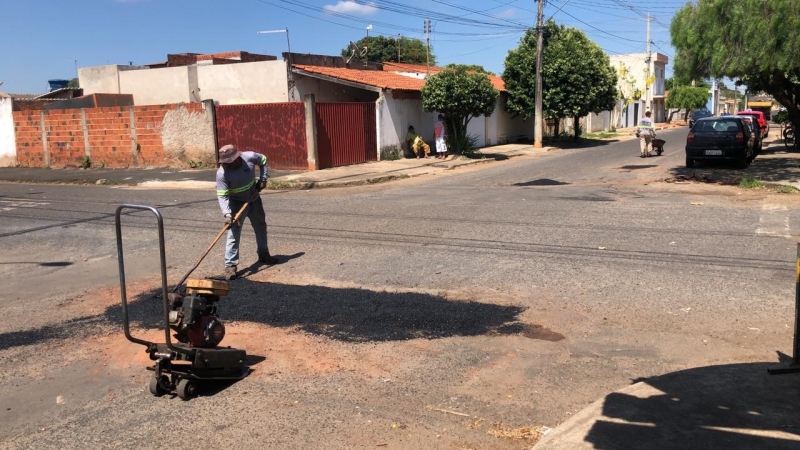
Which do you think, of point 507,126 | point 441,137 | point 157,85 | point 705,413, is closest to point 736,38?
point 441,137

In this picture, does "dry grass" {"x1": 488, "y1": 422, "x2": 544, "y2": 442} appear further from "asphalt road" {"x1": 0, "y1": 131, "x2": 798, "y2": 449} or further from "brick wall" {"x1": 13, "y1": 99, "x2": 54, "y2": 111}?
"brick wall" {"x1": 13, "y1": 99, "x2": 54, "y2": 111}

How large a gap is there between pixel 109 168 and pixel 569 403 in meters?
22.7

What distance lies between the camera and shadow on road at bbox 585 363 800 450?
11.9ft

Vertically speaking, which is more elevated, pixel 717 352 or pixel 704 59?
pixel 704 59

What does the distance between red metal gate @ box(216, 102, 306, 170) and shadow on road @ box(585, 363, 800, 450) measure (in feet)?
57.7

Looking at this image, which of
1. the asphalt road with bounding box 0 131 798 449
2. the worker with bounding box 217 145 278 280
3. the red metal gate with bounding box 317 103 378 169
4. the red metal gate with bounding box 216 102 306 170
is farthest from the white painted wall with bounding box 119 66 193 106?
the worker with bounding box 217 145 278 280

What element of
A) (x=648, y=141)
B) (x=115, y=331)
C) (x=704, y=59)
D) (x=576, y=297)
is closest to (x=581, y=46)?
(x=648, y=141)

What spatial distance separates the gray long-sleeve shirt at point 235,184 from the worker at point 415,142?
17.1m

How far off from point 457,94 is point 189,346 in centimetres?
2008

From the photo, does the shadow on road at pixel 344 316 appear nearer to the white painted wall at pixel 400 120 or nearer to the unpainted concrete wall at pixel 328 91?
the white painted wall at pixel 400 120

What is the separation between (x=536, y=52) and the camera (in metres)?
31.0

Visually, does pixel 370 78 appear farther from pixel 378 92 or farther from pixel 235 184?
pixel 235 184

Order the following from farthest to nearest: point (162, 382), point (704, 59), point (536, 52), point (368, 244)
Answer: point (536, 52), point (704, 59), point (368, 244), point (162, 382)

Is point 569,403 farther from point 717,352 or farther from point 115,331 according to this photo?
point 115,331
